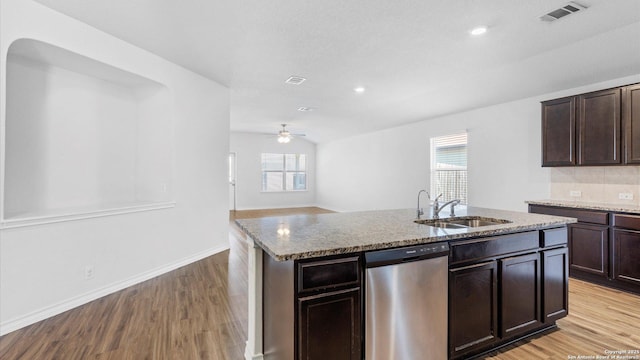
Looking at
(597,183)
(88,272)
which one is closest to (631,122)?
(597,183)

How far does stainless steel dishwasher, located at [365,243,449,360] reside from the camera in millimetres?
1646

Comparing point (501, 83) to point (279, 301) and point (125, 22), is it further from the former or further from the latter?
point (125, 22)

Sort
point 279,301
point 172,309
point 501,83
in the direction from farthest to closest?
point 501,83
point 172,309
point 279,301

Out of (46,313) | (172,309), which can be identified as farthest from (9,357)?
(172,309)

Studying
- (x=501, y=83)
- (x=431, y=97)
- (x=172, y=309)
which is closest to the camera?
(x=172, y=309)

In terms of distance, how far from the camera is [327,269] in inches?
60.4

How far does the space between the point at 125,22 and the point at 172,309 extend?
9.27 ft

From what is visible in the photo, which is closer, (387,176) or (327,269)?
(327,269)

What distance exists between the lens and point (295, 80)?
15.1 ft

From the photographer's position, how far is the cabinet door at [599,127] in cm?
339

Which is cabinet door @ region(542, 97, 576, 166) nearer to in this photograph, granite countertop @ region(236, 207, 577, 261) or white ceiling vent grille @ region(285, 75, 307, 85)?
granite countertop @ region(236, 207, 577, 261)

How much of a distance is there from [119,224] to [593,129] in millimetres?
5686

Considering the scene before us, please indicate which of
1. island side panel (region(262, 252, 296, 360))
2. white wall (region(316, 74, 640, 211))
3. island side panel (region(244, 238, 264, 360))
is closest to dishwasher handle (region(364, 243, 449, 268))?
island side panel (region(262, 252, 296, 360))

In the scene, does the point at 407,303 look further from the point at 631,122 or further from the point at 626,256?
the point at 631,122
